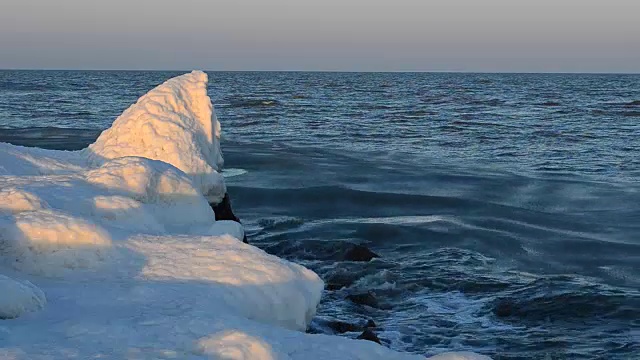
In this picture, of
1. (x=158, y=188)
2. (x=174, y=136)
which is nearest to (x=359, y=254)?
(x=174, y=136)

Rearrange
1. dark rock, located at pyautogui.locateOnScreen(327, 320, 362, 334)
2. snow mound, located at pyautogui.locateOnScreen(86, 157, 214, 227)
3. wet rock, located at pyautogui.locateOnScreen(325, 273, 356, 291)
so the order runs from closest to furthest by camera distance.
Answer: snow mound, located at pyautogui.locateOnScreen(86, 157, 214, 227) < dark rock, located at pyautogui.locateOnScreen(327, 320, 362, 334) < wet rock, located at pyautogui.locateOnScreen(325, 273, 356, 291)

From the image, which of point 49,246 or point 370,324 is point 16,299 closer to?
point 49,246

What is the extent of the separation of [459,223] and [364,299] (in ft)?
15.0

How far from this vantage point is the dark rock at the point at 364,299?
27.7 feet

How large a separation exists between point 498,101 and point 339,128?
21879 millimetres

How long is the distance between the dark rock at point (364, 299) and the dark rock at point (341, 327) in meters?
1.08

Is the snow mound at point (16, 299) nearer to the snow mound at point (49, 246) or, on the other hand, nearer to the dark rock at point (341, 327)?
the snow mound at point (49, 246)

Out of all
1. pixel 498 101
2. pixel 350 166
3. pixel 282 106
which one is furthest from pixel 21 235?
pixel 498 101

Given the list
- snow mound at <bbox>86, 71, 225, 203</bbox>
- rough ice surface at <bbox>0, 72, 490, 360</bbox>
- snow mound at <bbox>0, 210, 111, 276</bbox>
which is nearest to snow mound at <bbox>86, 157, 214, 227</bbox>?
rough ice surface at <bbox>0, 72, 490, 360</bbox>

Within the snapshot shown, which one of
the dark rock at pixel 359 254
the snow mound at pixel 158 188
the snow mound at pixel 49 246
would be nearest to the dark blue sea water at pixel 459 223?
the dark rock at pixel 359 254

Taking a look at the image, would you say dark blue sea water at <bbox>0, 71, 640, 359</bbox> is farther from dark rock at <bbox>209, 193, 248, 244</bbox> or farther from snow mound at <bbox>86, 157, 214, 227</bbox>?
snow mound at <bbox>86, 157, 214, 227</bbox>

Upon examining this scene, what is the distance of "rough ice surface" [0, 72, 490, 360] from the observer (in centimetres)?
364

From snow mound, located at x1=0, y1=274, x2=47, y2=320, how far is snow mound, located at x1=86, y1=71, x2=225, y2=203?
12.3 ft

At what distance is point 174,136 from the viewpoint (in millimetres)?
7922
